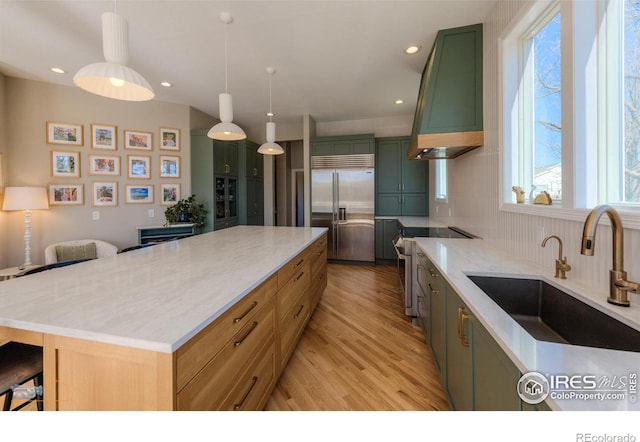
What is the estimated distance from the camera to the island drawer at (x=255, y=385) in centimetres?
105

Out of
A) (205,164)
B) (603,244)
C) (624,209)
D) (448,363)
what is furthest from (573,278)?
(205,164)

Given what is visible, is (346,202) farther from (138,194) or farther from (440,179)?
(138,194)

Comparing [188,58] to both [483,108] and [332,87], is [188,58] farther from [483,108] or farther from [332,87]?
[483,108]

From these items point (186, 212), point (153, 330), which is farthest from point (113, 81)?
point (186, 212)

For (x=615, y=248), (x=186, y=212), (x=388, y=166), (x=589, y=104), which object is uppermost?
(x=388, y=166)

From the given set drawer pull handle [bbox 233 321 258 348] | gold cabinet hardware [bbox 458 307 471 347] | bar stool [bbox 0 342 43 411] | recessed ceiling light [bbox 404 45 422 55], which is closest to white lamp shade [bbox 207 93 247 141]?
drawer pull handle [bbox 233 321 258 348]

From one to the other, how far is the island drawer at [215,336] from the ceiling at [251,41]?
2402 millimetres

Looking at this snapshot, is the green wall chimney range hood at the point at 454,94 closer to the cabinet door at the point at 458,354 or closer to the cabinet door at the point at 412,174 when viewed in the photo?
the cabinet door at the point at 458,354

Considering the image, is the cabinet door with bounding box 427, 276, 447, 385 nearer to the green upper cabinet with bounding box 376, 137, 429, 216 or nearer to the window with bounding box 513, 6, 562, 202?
the window with bounding box 513, 6, 562, 202

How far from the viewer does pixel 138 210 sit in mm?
4043

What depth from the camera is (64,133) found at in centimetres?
352

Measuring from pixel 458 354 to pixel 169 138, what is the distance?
4.90 meters

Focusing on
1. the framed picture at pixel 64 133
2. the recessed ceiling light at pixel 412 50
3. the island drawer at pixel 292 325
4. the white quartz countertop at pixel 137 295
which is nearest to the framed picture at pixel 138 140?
the framed picture at pixel 64 133

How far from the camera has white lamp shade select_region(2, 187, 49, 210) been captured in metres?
3.04
